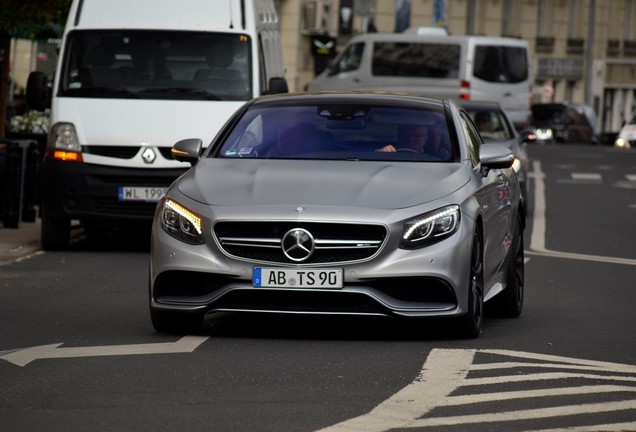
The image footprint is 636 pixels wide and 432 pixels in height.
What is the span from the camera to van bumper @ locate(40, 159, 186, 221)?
1681 centimetres

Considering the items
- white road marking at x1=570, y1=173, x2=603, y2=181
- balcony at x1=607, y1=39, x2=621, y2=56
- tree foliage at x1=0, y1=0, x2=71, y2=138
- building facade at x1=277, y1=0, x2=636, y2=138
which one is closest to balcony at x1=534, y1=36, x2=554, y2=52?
building facade at x1=277, y1=0, x2=636, y2=138

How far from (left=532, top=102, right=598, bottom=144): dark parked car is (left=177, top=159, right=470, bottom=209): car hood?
54944 mm

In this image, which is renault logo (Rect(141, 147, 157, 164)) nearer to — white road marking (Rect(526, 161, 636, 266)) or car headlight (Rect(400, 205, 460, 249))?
white road marking (Rect(526, 161, 636, 266))

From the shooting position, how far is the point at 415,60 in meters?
42.6

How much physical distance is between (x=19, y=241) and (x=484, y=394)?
10.2 metres

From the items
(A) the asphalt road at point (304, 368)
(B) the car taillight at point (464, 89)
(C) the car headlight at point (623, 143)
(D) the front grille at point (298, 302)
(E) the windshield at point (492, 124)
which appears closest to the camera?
(A) the asphalt road at point (304, 368)

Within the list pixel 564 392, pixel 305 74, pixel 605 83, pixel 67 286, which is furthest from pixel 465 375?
pixel 605 83

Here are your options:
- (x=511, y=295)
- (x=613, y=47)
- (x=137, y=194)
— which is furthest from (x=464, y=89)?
(x=613, y=47)

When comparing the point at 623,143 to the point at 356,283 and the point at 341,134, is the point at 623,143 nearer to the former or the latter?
the point at 341,134

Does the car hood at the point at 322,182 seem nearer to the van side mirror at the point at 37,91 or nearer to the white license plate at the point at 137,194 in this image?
the white license plate at the point at 137,194

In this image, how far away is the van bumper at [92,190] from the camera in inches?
662

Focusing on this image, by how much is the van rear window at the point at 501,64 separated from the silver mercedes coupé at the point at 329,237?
32627 mm

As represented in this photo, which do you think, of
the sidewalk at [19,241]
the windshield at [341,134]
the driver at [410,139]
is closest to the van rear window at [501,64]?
the sidewalk at [19,241]

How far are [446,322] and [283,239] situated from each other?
1209 mm
